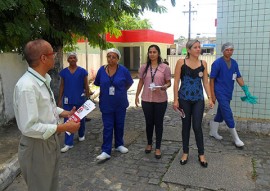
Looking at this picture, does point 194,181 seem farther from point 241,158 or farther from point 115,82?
point 115,82

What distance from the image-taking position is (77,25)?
6355 mm

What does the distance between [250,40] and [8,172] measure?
4892 millimetres

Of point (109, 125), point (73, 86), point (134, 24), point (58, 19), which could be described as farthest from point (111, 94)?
point (134, 24)

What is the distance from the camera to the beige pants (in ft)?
A: 7.79

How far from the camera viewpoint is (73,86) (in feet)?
16.4

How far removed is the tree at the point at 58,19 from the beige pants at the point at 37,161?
→ 249 centimetres

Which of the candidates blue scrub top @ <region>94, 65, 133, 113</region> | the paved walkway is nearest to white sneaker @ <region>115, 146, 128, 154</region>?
the paved walkway

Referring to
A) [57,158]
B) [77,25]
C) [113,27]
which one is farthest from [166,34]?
[57,158]

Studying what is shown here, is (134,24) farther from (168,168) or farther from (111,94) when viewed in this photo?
(168,168)

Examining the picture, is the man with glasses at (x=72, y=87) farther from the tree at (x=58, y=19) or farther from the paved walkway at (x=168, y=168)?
the tree at (x=58, y=19)

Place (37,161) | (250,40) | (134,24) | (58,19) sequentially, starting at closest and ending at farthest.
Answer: (37,161) → (250,40) → (58,19) → (134,24)

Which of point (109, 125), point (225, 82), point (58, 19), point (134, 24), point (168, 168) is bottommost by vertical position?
point (168, 168)

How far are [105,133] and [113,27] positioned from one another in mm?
3995

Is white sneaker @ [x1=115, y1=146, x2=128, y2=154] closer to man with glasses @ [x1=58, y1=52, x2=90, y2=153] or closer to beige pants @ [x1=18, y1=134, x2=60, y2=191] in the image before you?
man with glasses @ [x1=58, y1=52, x2=90, y2=153]
